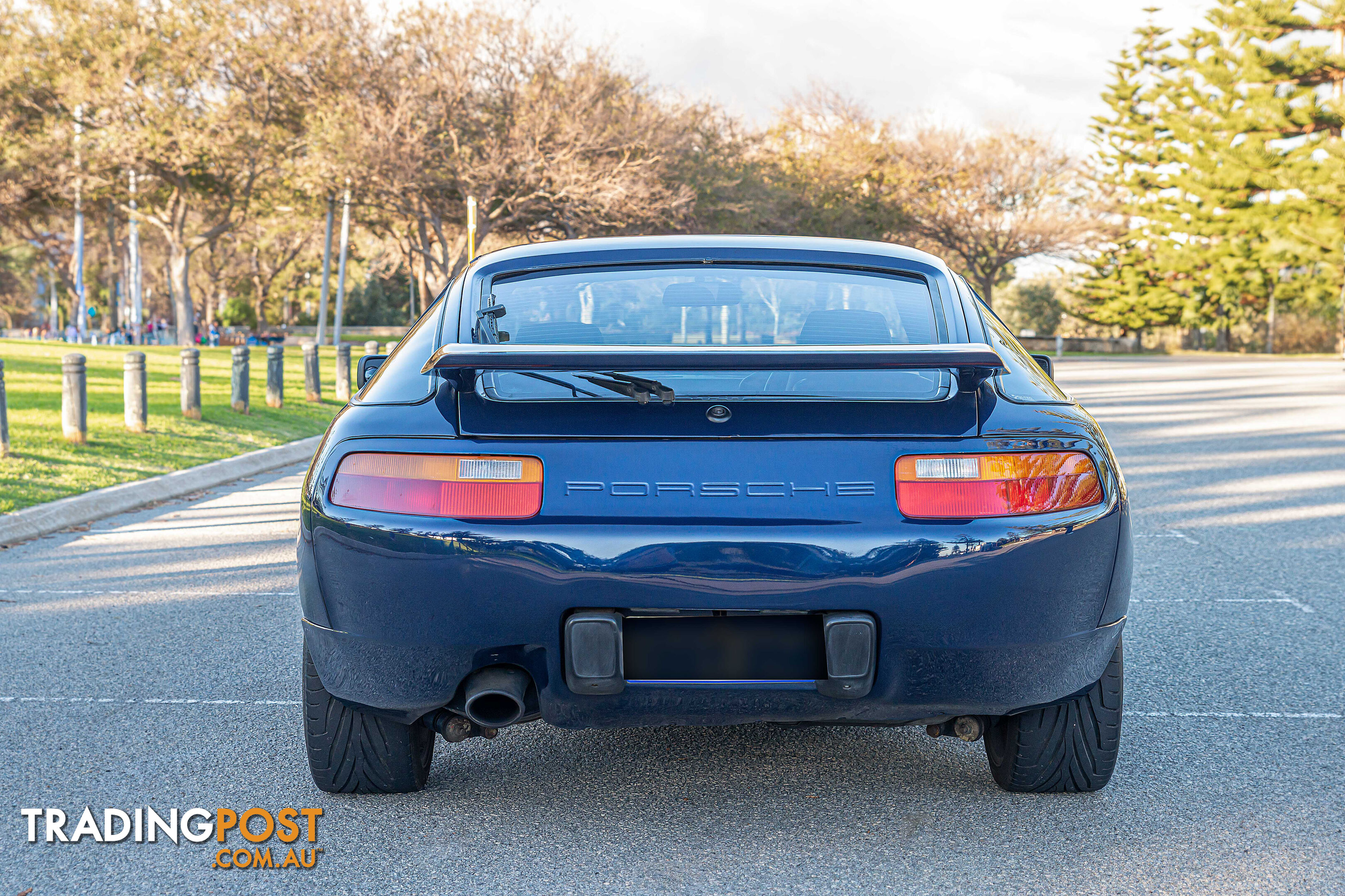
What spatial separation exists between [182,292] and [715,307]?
1438 inches

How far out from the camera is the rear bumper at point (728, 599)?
8.79ft

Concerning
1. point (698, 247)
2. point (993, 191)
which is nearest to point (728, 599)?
point (698, 247)

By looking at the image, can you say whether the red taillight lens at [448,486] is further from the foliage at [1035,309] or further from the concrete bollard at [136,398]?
the foliage at [1035,309]

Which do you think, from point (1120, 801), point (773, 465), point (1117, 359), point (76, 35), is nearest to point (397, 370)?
point (773, 465)

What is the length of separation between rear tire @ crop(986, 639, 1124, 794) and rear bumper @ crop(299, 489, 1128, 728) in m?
0.25

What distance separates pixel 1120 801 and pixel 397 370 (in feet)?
7.40

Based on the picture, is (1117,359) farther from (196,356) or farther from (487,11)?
(196,356)

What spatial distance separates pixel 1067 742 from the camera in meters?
3.20

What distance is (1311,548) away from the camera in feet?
23.9

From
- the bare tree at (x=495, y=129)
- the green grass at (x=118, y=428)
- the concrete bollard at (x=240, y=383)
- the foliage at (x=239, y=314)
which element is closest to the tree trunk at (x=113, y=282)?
the foliage at (x=239, y=314)

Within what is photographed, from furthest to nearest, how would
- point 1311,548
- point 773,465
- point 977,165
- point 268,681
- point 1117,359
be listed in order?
point 977,165, point 1117,359, point 1311,548, point 268,681, point 773,465

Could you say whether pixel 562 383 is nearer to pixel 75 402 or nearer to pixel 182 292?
pixel 75 402

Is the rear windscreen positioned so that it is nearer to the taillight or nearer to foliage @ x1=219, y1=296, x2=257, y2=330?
the taillight

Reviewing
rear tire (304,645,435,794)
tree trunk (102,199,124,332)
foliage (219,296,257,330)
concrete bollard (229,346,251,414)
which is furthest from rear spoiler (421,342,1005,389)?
foliage (219,296,257,330)
